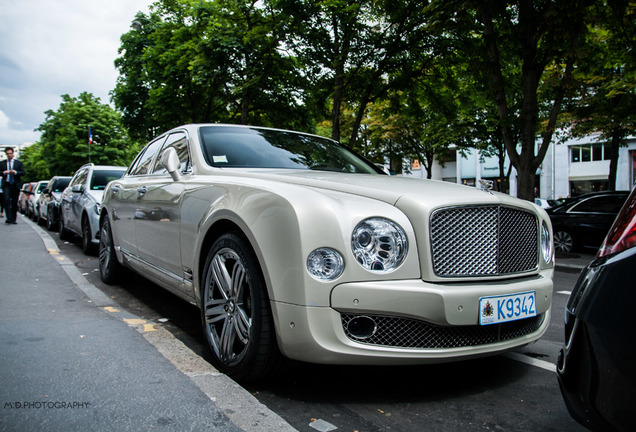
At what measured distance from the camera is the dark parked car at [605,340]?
1.42 metres

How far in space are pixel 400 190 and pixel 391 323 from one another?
0.73 meters

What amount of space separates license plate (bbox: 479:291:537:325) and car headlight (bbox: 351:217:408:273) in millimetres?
477

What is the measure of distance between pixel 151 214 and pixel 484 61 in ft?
26.9

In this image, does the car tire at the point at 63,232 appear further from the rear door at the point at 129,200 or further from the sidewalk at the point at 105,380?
the sidewalk at the point at 105,380

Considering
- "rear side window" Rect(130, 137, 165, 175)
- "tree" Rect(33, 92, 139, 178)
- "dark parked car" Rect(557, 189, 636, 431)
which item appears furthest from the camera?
"tree" Rect(33, 92, 139, 178)

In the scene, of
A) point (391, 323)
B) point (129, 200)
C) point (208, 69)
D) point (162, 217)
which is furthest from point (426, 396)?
point (208, 69)

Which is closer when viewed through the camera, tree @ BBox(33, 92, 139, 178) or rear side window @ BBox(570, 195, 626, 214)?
rear side window @ BBox(570, 195, 626, 214)

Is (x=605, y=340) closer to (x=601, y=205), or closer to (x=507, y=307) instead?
(x=507, y=307)

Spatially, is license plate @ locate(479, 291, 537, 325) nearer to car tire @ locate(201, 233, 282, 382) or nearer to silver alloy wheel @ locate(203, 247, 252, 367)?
car tire @ locate(201, 233, 282, 382)

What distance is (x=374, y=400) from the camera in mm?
2645

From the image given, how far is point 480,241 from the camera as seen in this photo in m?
2.66

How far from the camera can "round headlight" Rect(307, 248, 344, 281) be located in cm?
239

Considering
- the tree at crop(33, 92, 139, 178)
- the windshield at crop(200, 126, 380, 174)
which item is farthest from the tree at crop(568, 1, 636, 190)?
the tree at crop(33, 92, 139, 178)

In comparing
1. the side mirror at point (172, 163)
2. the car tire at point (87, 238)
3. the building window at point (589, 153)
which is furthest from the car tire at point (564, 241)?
the building window at point (589, 153)
